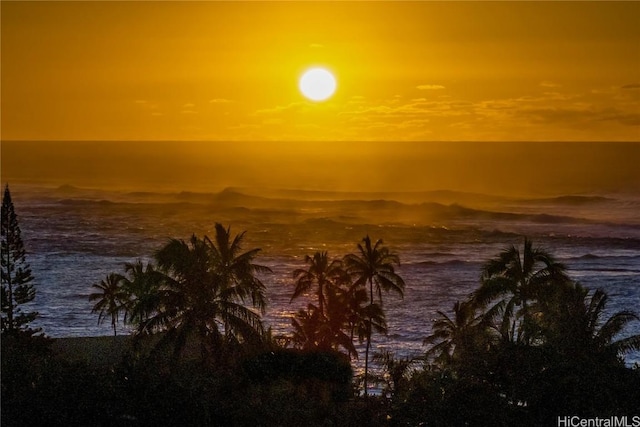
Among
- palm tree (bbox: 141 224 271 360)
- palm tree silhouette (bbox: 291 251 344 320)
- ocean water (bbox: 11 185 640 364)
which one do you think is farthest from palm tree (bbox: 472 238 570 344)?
ocean water (bbox: 11 185 640 364)

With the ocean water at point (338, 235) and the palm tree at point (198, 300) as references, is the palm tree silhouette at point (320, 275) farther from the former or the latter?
the ocean water at point (338, 235)

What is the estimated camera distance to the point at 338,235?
338 ft

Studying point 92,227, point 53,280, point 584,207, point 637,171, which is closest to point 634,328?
point 53,280

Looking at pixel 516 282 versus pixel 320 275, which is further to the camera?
pixel 320 275

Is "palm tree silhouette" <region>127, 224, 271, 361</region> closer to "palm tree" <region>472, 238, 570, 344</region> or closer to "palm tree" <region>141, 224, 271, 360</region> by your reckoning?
"palm tree" <region>141, 224, 271, 360</region>

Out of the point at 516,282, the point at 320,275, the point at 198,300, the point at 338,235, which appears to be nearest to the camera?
the point at 198,300

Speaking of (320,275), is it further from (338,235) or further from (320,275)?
(338,235)

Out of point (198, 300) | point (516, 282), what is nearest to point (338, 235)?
point (516, 282)

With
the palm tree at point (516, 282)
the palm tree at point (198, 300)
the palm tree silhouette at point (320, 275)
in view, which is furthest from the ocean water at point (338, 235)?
the palm tree at point (198, 300)

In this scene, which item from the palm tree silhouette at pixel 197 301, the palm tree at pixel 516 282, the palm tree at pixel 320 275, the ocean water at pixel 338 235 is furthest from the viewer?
A: the ocean water at pixel 338 235

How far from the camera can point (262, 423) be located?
2102cm

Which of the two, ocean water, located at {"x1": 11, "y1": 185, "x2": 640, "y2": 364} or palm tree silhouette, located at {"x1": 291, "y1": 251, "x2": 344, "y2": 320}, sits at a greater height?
ocean water, located at {"x1": 11, "y1": 185, "x2": 640, "y2": 364}

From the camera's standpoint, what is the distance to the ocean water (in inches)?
2408

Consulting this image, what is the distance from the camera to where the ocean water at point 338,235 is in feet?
201
